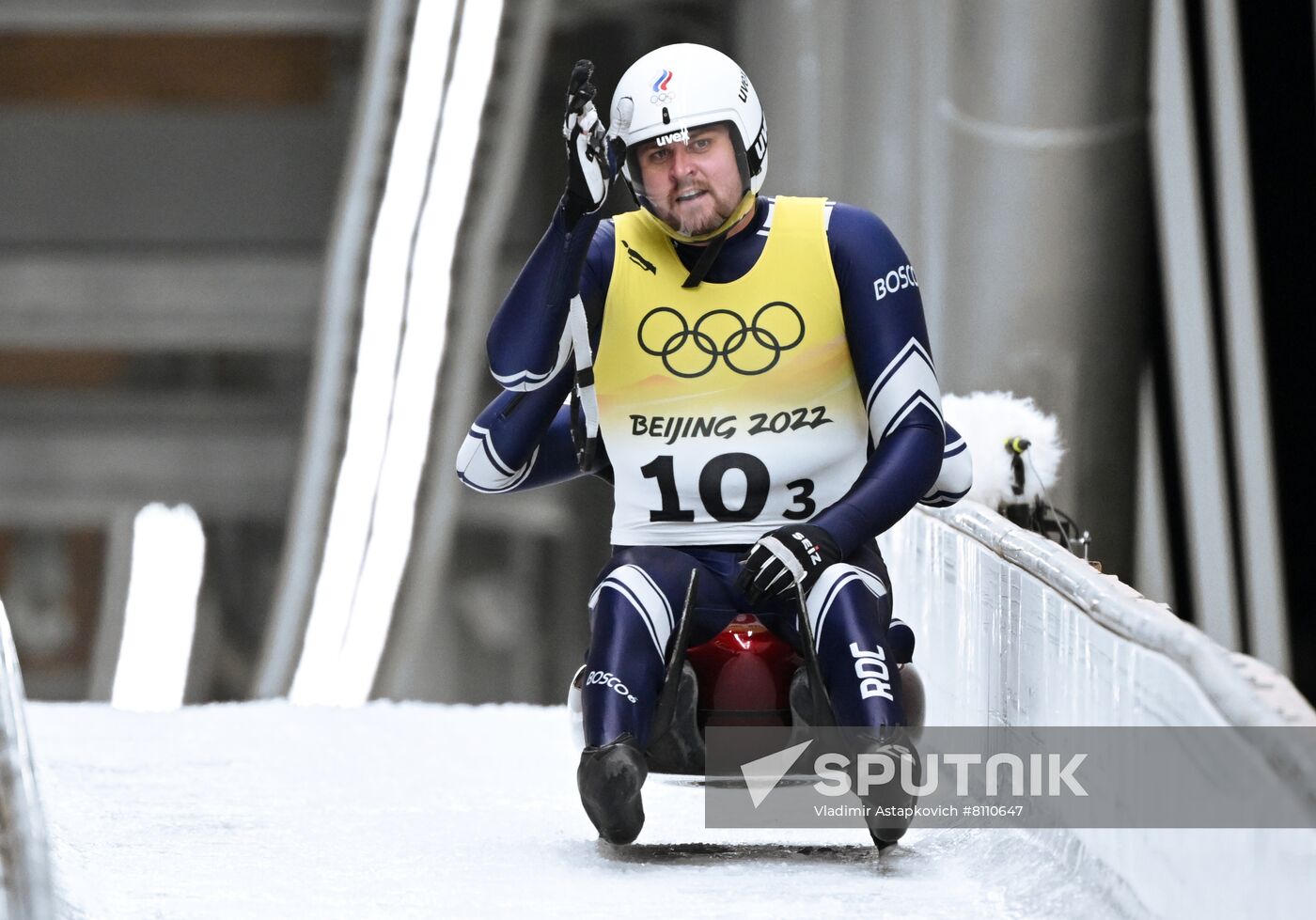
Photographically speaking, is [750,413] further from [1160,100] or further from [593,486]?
[593,486]

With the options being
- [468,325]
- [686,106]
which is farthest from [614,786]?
[468,325]

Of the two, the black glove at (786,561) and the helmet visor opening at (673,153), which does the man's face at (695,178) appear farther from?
the black glove at (786,561)

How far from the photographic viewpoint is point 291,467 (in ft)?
43.7

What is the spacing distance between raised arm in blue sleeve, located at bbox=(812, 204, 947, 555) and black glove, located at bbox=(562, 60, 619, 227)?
16.6 inches

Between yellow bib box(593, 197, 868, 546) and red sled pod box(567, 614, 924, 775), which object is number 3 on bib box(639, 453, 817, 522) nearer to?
yellow bib box(593, 197, 868, 546)

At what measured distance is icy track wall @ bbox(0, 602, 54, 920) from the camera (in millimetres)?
2014

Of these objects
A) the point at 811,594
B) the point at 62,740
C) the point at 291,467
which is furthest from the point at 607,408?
the point at 291,467

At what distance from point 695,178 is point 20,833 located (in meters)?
1.53

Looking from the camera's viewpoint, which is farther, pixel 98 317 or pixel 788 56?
pixel 98 317

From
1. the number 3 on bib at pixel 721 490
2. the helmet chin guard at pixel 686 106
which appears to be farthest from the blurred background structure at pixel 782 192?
the helmet chin guard at pixel 686 106

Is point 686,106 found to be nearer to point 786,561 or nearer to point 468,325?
point 786,561

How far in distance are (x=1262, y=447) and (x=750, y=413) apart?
5548 millimetres

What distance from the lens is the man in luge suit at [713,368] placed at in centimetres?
311

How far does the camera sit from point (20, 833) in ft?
6.90
